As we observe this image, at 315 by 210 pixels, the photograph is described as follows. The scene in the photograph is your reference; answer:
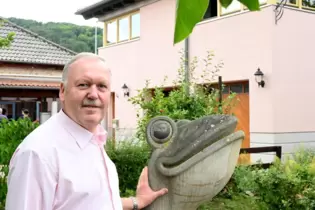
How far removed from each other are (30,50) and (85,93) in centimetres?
1574

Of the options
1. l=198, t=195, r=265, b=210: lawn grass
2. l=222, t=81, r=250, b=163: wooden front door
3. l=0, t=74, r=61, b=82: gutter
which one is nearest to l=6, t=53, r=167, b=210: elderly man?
l=198, t=195, r=265, b=210: lawn grass

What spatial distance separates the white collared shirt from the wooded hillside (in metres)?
22.1

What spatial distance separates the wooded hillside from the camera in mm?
23922

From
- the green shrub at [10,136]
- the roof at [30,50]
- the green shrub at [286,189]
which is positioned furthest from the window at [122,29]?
the green shrub at [286,189]

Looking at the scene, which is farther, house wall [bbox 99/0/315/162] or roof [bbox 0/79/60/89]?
roof [bbox 0/79/60/89]

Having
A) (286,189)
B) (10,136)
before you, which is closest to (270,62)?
(286,189)

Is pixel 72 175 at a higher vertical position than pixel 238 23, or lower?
lower

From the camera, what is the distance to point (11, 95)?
46.3 feet

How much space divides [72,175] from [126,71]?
12814mm

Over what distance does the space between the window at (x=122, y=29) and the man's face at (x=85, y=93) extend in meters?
12.3

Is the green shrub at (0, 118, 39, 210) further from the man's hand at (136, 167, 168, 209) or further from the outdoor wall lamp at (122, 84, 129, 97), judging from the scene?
the outdoor wall lamp at (122, 84, 129, 97)

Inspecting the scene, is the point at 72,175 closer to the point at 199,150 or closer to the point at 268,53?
the point at 199,150

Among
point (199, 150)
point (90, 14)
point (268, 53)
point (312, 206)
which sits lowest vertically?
point (312, 206)

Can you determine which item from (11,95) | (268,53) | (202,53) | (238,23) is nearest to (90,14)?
(11,95)
